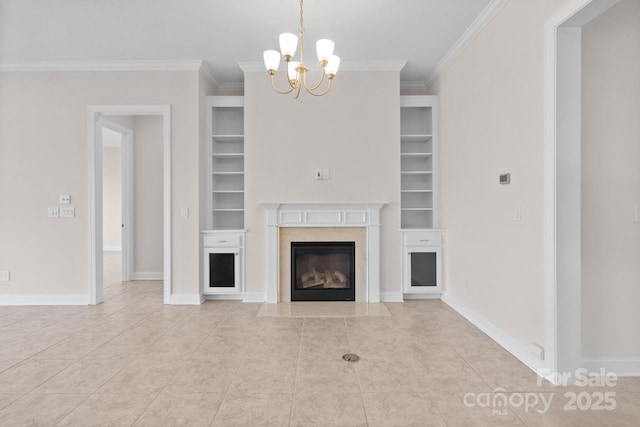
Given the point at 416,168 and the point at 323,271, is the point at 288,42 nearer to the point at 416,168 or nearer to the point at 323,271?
the point at 323,271

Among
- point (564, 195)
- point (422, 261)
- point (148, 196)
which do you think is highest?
point (148, 196)

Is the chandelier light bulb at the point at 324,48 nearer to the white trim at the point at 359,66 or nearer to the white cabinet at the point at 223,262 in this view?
the white trim at the point at 359,66

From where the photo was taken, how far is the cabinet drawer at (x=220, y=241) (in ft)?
14.5

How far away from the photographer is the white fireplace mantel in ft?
14.4

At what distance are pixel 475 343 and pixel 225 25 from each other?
379 centimetres

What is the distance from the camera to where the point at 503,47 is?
9.81 ft

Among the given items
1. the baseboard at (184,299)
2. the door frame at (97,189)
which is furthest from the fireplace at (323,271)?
the door frame at (97,189)

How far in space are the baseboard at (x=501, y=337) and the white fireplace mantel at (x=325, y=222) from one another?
98 cm

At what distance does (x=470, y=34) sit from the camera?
11.6ft

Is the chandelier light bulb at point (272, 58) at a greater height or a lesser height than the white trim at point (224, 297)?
greater

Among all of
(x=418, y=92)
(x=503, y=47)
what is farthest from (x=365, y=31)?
(x=418, y=92)

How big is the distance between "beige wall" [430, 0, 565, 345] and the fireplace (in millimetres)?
1256

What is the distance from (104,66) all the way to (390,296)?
4.55 meters

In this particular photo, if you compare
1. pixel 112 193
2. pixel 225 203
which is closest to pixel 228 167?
pixel 225 203
